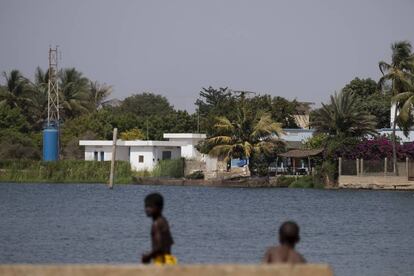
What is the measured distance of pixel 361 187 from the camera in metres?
73.3

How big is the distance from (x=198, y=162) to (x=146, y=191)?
13104 millimetres

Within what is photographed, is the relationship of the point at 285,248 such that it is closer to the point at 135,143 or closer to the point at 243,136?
the point at 243,136

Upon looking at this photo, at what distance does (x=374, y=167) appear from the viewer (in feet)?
242

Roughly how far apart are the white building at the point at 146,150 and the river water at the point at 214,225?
1159 cm

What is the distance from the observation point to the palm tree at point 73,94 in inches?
4108

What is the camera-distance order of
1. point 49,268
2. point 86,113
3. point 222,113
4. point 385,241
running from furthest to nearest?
point 86,113, point 222,113, point 385,241, point 49,268

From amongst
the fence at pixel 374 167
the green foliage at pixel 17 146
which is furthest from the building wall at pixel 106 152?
the fence at pixel 374 167

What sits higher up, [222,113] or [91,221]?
[222,113]

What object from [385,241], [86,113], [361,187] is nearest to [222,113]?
[361,187]

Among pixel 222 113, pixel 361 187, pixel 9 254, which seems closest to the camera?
pixel 9 254

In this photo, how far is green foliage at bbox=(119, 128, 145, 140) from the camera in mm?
101144

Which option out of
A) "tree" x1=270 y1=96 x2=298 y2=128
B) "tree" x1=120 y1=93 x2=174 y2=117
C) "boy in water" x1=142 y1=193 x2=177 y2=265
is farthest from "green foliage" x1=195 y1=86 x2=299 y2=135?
"boy in water" x1=142 y1=193 x2=177 y2=265

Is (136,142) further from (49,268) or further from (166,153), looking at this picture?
(49,268)

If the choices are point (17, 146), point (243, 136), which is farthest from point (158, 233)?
point (17, 146)
